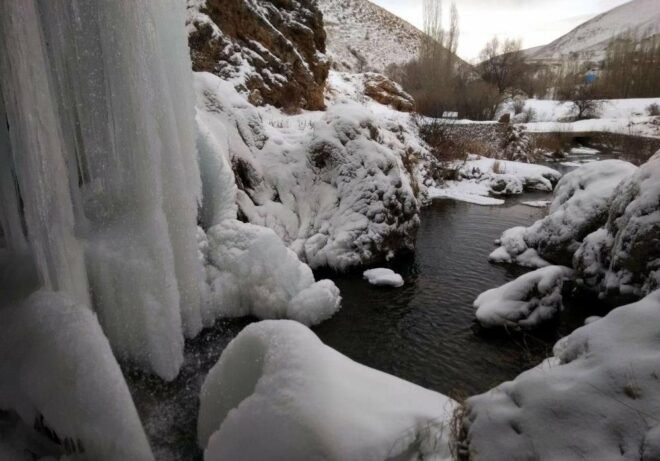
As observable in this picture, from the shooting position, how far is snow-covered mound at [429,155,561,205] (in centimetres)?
1527

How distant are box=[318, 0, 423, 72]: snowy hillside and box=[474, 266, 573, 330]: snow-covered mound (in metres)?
32.3

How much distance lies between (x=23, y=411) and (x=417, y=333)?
16.2ft

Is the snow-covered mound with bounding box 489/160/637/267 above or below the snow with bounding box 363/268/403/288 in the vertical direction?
above

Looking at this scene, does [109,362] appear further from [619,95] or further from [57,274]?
[619,95]

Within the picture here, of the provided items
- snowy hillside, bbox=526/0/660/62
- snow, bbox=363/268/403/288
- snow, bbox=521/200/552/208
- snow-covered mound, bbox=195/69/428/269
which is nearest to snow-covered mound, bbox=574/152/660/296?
snow, bbox=363/268/403/288

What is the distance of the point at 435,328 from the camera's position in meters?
6.28

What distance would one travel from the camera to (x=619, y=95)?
108ft

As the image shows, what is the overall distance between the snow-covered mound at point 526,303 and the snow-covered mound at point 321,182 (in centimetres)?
302

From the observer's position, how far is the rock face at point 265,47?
1281 cm

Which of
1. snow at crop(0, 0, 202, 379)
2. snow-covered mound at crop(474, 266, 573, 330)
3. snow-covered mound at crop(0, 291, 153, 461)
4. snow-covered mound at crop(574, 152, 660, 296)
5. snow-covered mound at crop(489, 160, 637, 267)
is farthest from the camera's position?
snow-covered mound at crop(489, 160, 637, 267)

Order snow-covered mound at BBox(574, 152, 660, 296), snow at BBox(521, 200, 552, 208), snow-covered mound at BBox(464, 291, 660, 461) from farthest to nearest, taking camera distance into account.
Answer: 1. snow at BBox(521, 200, 552, 208)
2. snow-covered mound at BBox(574, 152, 660, 296)
3. snow-covered mound at BBox(464, 291, 660, 461)

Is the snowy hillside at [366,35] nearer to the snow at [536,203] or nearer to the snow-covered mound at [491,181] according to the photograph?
the snow-covered mound at [491,181]

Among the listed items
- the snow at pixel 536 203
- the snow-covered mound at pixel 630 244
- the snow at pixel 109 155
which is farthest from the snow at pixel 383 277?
the snow at pixel 536 203

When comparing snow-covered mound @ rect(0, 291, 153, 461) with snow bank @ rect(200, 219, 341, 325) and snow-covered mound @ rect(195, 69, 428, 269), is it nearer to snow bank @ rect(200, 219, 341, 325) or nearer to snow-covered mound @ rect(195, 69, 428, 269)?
snow bank @ rect(200, 219, 341, 325)
